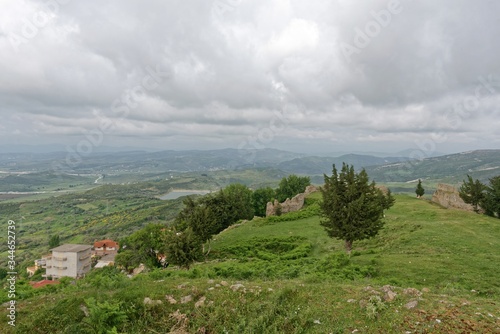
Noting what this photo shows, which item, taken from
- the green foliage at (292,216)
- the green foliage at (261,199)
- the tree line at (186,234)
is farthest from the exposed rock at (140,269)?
the green foliage at (261,199)

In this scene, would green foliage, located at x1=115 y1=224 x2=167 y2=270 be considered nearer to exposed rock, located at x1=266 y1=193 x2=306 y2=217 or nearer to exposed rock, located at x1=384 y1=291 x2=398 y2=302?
exposed rock, located at x1=266 y1=193 x2=306 y2=217

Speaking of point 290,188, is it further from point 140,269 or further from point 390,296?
point 390,296

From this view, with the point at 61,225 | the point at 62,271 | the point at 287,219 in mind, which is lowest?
the point at 61,225

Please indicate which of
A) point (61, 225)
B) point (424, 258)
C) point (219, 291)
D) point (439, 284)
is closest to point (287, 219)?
point (424, 258)

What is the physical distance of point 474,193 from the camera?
1583 inches

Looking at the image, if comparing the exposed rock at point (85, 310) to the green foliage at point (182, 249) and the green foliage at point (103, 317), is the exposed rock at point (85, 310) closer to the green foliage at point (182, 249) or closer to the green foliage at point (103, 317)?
the green foliage at point (103, 317)

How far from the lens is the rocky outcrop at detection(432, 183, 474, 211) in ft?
141

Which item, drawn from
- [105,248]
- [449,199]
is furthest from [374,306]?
[105,248]

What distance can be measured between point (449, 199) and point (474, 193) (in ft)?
16.1

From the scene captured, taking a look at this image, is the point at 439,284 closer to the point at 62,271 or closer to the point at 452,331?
the point at 452,331

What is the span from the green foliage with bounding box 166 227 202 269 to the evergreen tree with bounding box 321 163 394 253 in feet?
36.0

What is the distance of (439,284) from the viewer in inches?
570

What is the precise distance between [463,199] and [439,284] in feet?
117

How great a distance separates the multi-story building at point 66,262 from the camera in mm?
71375
